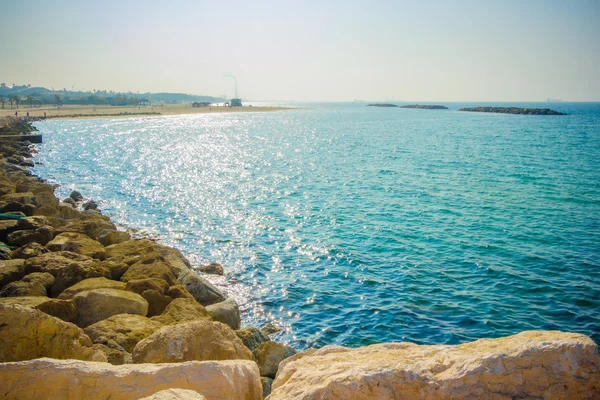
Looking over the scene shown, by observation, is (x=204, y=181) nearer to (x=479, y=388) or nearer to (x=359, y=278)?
(x=359, y=278)

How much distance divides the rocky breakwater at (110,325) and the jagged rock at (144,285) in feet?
0.09

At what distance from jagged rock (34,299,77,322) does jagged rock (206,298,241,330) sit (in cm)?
319

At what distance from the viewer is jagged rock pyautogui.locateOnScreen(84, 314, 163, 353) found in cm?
Result: 808

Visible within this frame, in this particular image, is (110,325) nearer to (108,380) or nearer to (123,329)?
(123,329)

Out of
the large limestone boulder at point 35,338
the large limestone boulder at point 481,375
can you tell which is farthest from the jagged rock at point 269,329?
the large limestone boulder at point 481,375

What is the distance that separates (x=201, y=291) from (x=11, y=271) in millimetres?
4973

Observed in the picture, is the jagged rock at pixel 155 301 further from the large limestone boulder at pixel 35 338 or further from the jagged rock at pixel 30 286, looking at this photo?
the large limestone boulder at pixel 35 338

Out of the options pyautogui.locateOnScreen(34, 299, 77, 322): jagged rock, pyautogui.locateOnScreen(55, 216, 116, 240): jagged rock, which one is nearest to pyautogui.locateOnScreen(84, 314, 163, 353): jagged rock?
pyautogui.locateOnScreen(34, 299, 77, 322): jagged rock

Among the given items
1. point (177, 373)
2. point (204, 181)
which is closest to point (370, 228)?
point (177, 373)

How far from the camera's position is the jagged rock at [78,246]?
13.8 meters

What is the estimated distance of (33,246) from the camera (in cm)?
1341

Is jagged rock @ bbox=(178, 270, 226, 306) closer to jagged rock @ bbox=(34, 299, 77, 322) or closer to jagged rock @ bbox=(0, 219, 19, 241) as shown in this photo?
jagged rock @ bbox=(34, 299, 77, 322)

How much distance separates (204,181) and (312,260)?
2131 centimetres

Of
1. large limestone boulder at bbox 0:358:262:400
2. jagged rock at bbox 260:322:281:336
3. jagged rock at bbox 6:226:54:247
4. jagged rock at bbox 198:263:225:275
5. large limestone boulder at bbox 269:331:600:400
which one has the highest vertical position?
large limestone boulder at bbox 269:331:600:400
